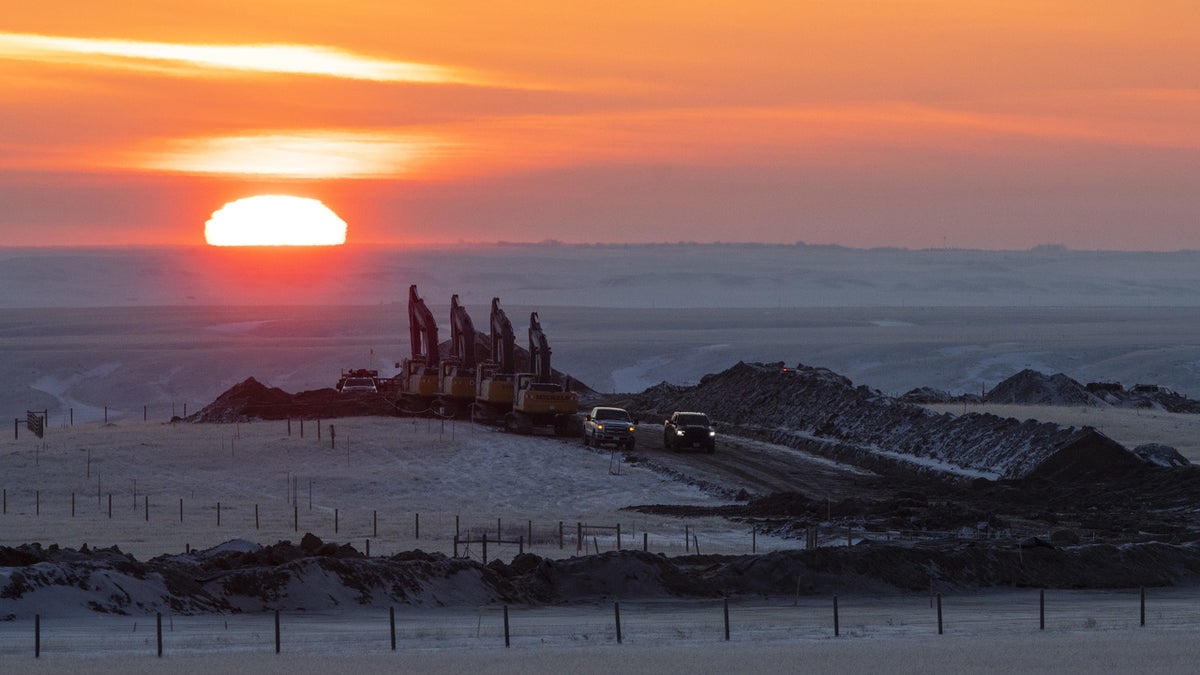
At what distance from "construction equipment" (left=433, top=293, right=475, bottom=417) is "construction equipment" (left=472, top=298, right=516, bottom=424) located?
1208mm

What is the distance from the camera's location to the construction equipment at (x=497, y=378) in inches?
2798

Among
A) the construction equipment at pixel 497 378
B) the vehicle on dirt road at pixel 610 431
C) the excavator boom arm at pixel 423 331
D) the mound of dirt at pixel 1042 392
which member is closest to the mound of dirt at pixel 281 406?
the excavator boom arm at pixel 423 331

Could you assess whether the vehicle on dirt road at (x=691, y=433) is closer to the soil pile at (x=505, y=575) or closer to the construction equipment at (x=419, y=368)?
the construction equipment at (x=419, y=368)

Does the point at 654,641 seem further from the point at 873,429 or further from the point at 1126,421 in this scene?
the point at 1126,421

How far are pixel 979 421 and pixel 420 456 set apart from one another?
66.1ft

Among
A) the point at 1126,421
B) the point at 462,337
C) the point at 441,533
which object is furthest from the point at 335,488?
the point at 1126,421

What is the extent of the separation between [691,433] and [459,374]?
1615cm

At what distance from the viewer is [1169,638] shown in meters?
28.4

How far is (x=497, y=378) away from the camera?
71375 mm

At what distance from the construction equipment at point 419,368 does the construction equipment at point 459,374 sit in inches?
28.6

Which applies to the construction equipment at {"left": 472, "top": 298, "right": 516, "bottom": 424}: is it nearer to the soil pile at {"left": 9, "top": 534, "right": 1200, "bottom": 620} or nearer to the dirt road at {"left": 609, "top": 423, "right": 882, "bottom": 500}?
the dirt road at {"left": 609, "top": 423, "right": 882, "bottom": 500}

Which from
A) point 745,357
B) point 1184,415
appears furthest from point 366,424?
point 745,357

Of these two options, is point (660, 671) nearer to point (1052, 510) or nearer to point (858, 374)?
point (1052, 510)

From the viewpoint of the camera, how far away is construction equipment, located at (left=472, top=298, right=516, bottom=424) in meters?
71.1
